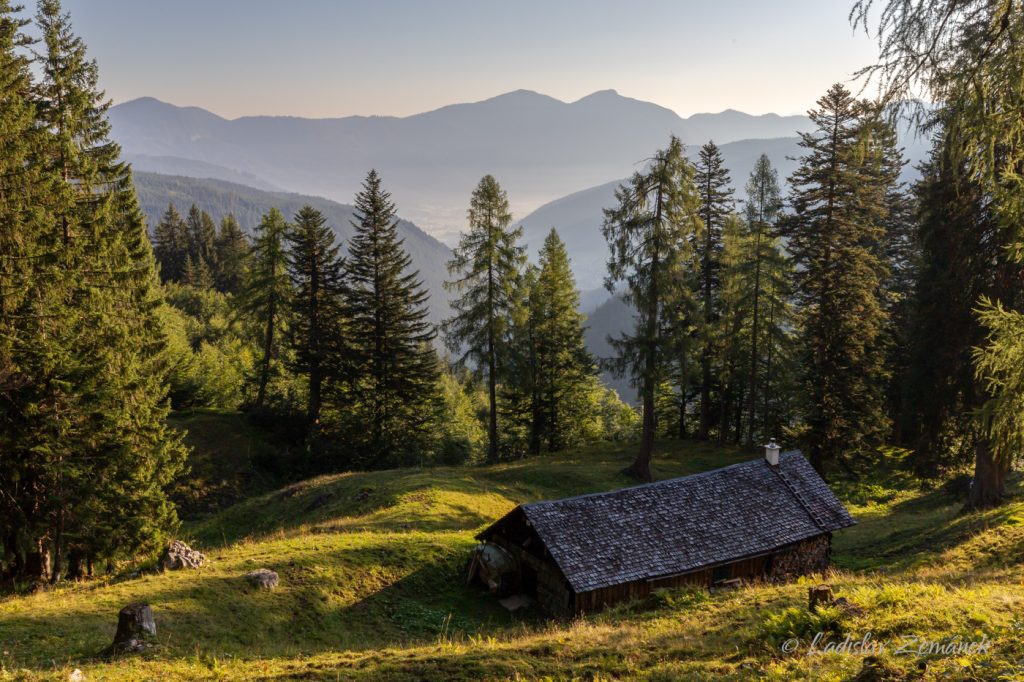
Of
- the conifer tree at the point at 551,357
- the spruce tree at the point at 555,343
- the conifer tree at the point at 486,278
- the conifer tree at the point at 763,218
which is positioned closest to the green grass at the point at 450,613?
the conifer tree at the point at 486,278

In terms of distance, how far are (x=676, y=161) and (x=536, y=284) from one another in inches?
646

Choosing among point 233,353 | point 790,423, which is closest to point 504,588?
point 790,423

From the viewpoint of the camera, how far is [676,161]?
1131 inches

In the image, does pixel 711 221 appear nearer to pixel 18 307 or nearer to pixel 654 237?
pixel 654 237

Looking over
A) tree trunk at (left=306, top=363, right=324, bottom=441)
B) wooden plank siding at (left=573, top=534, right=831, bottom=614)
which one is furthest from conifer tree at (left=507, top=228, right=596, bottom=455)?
wooden plank siding at (left=573, top=534, right=831, bottom=614)

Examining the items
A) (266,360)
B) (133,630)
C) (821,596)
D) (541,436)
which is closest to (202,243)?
(266,360)

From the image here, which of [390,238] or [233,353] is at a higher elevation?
[390,238]

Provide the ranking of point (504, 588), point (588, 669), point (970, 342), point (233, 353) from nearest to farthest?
1. point (588, 669)
2. point (504, 588)
3. point (970, 342)
4. point (233, 353)

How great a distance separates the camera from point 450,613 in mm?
18469

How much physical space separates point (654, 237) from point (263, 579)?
22.5 m

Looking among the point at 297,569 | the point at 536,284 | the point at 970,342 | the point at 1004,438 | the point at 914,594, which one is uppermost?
the point at 536,284

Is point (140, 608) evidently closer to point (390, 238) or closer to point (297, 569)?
point (297, 569)

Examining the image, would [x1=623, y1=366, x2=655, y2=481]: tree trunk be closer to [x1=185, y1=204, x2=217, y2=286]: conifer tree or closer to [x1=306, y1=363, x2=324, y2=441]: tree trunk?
[x1=306, y1=363, x2=324, y2=441]: tree trunk

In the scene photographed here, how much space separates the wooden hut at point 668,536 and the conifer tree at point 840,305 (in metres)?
11.6
